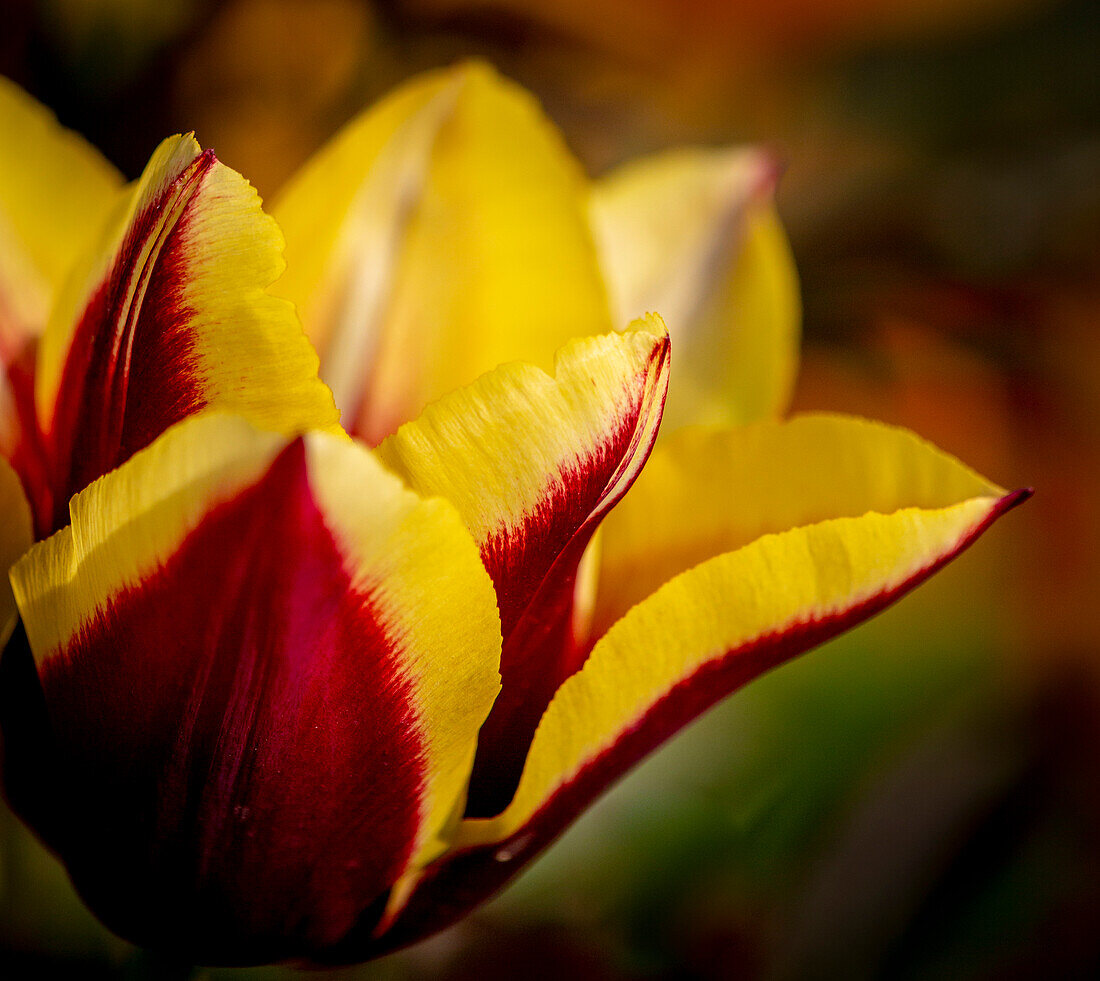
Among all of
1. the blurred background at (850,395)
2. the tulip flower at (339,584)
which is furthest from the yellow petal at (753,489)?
the blurred background at (850,395)

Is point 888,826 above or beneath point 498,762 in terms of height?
beneath

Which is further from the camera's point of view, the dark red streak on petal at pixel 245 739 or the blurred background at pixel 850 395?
the blurred background at pixel 850 395

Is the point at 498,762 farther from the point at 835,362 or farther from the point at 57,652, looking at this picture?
the point at 835,362

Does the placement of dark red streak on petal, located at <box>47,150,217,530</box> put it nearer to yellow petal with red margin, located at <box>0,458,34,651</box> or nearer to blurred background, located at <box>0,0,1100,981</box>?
yellow petal with red margin, located at <box>0,458,34,651</box>

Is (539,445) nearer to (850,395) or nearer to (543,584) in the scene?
(543,584)

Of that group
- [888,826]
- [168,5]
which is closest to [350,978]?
[888,826]

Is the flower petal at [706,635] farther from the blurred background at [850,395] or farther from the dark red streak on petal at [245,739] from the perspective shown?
the blurred background at [850,395]

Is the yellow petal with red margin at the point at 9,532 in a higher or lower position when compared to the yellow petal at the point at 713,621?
higher

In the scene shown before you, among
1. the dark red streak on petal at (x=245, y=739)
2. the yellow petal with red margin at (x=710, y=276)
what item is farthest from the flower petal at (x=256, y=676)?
the yellow petal with red margin at (x=710, y=276)
